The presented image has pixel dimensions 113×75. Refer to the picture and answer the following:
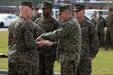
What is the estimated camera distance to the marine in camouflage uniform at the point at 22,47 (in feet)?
28.8

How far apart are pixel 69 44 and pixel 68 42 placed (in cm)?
4

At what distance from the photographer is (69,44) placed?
Result: 29.1ft

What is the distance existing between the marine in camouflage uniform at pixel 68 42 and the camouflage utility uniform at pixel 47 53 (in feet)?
5.02

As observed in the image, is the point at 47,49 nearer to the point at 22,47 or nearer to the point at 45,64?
the point at 45,64

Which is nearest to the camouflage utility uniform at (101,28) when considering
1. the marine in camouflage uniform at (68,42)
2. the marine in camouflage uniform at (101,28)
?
the marine in camouflage uniform at (101,28)

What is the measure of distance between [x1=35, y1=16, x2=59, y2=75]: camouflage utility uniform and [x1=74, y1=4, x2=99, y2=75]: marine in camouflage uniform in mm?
882

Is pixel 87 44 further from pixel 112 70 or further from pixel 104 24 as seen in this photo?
pixel 104 24

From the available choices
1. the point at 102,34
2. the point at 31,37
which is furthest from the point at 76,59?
the point at 102,34

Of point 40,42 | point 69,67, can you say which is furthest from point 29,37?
point 69,67

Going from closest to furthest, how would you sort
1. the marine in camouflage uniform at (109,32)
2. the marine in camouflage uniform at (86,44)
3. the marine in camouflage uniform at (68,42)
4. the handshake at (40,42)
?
the marine in camouflage uniform at (68,42) → the handshake at (40,42) → the marine in camouflage uniform at (86,44) → the marine in camouflage uniform at (109,32)

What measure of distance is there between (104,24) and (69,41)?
600 inches

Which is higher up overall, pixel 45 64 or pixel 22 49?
pixel 22 49

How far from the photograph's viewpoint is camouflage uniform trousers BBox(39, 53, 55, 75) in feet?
34.6

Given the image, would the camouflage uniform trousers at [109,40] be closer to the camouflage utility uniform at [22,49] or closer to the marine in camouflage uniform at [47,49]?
the marine in camouflage uniform at [47,49]
